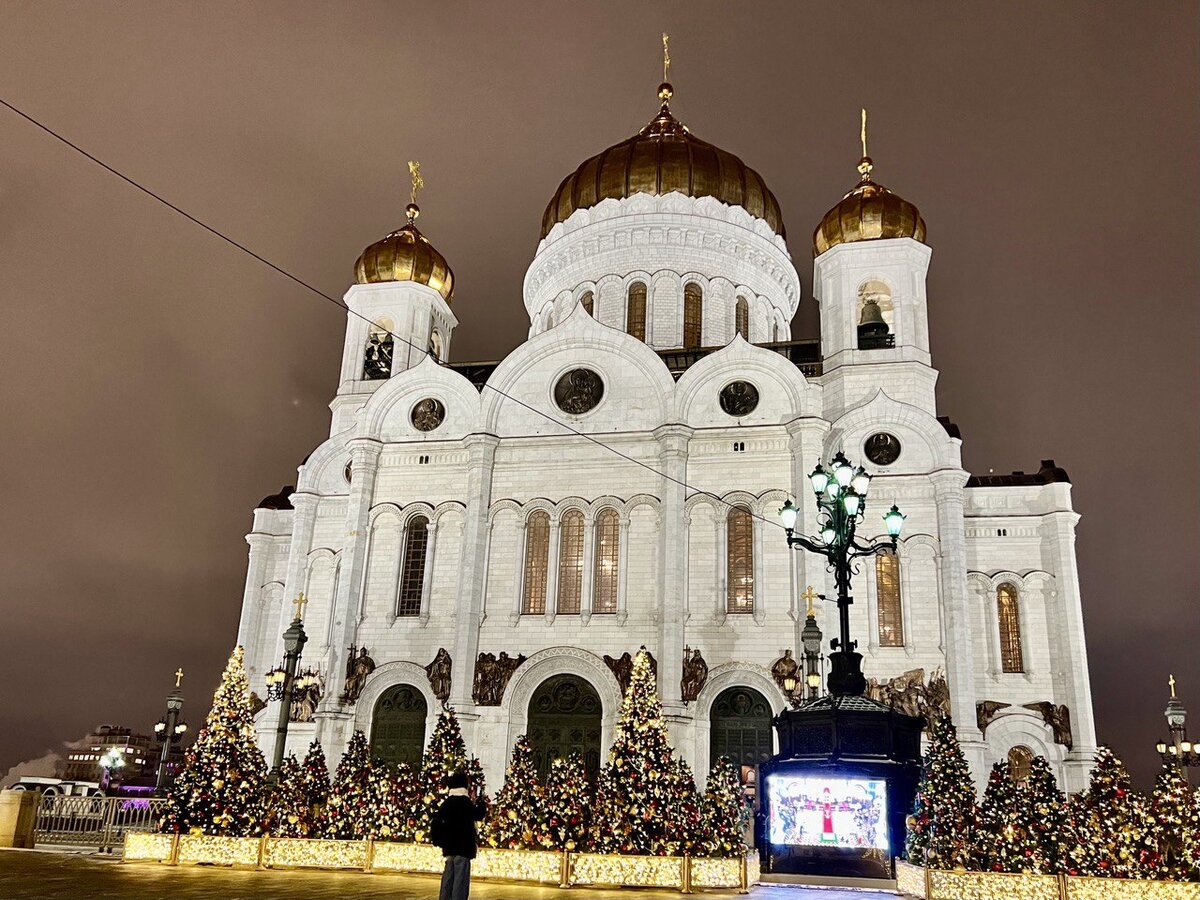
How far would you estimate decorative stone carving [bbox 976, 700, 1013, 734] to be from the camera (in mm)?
23562

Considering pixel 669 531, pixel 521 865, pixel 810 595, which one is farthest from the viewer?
pixel 669 531

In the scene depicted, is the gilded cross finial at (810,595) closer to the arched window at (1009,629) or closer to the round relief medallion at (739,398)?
the round relief medallion at (739,398)

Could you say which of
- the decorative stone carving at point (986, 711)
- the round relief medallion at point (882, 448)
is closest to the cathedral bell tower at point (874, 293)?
the round relief medallion at point (882, 448)

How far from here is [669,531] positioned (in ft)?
78.9

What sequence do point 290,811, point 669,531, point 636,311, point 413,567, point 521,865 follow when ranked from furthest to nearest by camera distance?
1. point 636,311
2. point 413,567
3. point 669,531
4. point 290,811
5. point 521,865

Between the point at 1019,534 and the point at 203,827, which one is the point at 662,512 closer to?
the point at 1019,534

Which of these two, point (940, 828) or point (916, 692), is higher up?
point (916, 692)

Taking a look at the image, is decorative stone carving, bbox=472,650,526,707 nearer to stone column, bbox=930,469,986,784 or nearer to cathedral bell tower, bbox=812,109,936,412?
stone column, bbox=930,469,986,784

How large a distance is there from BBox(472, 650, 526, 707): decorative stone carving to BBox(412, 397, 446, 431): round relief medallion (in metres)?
6.95

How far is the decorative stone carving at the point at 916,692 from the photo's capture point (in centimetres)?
2248

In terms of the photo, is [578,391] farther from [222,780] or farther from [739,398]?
[222,780]

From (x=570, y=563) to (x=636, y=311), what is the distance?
33.5ft

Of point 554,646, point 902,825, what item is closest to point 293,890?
point 902,825

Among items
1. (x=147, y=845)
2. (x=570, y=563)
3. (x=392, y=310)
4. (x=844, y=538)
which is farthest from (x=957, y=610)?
Result: (x=392, y=310)
